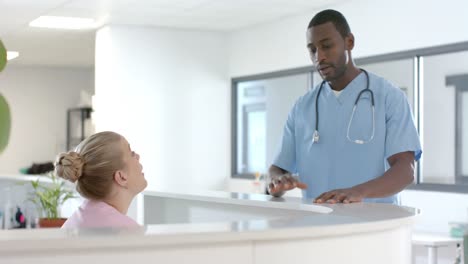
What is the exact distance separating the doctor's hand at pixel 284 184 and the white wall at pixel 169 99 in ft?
18.6

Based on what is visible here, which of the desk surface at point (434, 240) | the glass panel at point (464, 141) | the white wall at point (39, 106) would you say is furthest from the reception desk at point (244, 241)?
the white wall at point (39, 106)

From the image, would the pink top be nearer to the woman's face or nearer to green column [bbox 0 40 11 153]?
the woman's face

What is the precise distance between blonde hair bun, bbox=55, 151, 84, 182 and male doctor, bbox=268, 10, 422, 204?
0.70 meters

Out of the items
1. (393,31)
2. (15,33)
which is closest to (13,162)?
(15,33)

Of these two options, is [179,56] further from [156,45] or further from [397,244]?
[397,244]

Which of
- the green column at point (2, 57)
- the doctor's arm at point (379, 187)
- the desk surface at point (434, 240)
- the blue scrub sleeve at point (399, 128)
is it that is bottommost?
the desk surface at point (434, 240)

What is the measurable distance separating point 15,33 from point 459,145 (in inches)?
190

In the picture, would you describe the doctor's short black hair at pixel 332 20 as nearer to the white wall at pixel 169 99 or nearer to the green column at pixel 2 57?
the green column at pixel 2 57

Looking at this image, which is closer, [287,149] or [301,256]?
[301,256]

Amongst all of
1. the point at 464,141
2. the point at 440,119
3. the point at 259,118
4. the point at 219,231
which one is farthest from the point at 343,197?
the point at 259,118

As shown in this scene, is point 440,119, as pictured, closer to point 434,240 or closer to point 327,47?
point 434,240

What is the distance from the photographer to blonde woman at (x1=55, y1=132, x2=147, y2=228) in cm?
207

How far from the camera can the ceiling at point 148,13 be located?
6883 millimetres

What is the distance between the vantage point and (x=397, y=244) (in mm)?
2002
